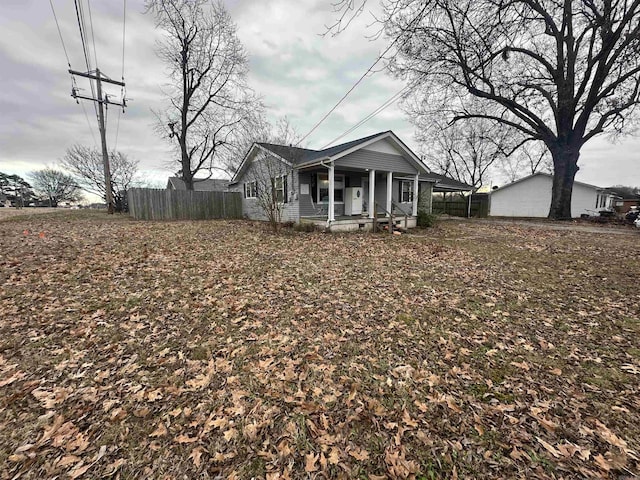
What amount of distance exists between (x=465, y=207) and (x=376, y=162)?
48.7ft

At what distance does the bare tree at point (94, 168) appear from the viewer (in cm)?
2398

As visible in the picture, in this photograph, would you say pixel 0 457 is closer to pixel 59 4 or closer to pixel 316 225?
pixel 316 225

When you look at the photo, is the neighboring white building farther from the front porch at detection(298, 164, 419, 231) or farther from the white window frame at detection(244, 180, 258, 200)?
the white window frame at detection(244, 180, 258, 200)

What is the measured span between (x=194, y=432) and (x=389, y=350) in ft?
7.46

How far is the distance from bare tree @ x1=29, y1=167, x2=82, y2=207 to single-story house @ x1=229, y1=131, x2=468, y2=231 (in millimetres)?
47199

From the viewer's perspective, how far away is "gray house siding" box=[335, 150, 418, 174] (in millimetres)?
12086

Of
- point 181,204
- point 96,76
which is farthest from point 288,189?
point 96,76

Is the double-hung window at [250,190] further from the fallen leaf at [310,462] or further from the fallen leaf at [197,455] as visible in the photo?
the fallen leaf at [310,462]

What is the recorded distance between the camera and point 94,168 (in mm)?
24438

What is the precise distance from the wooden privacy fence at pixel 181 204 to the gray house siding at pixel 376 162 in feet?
30.0

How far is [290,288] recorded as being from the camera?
5.33 m

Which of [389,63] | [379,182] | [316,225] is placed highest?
[389,63]

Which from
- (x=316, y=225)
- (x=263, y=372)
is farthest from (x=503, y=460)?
(x=316, y=225)

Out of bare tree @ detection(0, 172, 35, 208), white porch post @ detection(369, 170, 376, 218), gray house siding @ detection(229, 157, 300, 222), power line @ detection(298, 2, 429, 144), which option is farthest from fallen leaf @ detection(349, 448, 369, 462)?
bare tree @ detection(0, 172, 35, 208)
